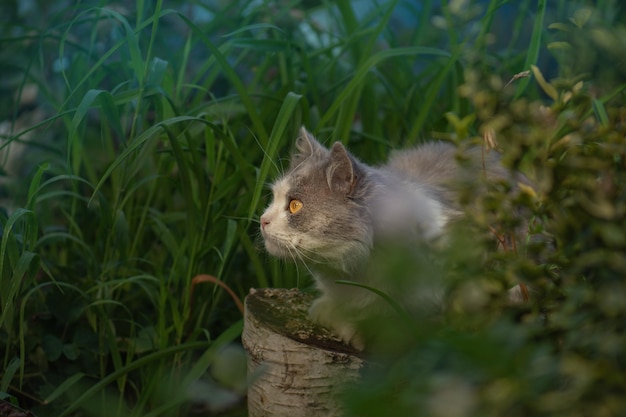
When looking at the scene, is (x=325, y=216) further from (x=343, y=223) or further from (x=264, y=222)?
(x=264, y=222)

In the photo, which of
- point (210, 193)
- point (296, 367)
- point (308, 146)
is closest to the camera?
point (296, 367)

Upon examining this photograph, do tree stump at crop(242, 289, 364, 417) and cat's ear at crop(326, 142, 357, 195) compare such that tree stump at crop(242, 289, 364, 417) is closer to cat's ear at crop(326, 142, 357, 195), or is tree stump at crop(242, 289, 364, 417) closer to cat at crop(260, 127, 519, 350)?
cat at crop(260, 127, 519, 350)

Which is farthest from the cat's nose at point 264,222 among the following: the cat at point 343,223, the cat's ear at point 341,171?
the cat's ear at point 341,171

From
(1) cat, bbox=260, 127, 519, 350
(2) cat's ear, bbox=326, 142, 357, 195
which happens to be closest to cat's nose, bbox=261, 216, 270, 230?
(1) cat, bbox=260, 127, 519, 350

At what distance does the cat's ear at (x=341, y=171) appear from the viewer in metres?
1.73

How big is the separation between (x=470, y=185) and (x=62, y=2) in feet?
10.7

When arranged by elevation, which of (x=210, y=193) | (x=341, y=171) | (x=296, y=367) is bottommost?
(x=296, y=367)

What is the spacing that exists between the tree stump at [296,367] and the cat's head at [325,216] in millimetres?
160

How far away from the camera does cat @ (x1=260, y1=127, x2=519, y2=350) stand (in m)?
1.71

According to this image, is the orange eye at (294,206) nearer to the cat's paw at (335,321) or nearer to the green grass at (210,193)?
the green grass at (210,193)

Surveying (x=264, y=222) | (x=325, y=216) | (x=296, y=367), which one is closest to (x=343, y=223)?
(x=325, y=216)

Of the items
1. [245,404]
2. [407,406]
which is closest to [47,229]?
[245,404]

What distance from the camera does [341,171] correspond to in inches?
68.4

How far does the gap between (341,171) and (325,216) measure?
4.1 inches
